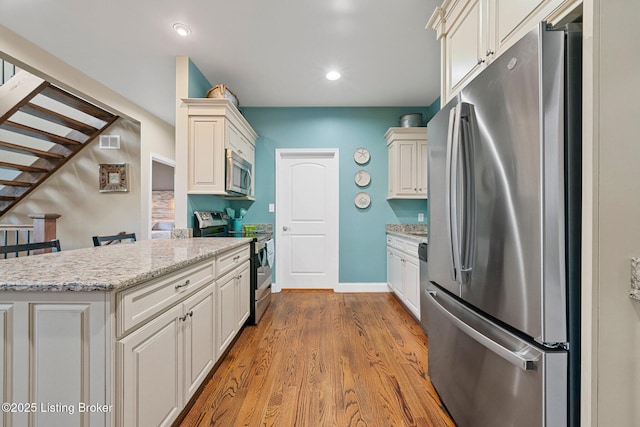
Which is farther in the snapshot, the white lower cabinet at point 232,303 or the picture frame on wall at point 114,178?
the picture frame on wall at point 114,178

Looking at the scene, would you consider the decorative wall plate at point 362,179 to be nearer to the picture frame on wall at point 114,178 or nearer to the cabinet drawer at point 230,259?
the cabinet drawer at point 230,259

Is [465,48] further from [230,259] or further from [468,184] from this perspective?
[230,259]

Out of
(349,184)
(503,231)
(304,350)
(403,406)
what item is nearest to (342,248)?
(349,184)

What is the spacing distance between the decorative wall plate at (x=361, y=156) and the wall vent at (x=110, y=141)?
3751 millimetres

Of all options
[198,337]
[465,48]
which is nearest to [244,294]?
[198,337]

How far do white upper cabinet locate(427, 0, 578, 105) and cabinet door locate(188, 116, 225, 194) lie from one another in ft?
6.61

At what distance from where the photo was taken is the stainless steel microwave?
280 cm

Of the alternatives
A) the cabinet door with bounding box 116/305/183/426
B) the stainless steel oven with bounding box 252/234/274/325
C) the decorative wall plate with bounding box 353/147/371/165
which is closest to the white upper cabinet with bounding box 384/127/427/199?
the decorative wall plate with bounding box 353/147/371/165

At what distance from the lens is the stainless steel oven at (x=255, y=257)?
9.14 feet

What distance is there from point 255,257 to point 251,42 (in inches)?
78.0

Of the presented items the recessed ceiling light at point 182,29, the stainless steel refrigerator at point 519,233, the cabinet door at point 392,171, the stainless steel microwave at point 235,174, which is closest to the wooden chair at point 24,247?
the stainless steel microwave at point 235,174

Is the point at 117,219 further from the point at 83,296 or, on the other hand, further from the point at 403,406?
the point at 403,406

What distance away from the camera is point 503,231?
103cm

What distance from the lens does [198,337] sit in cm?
161
